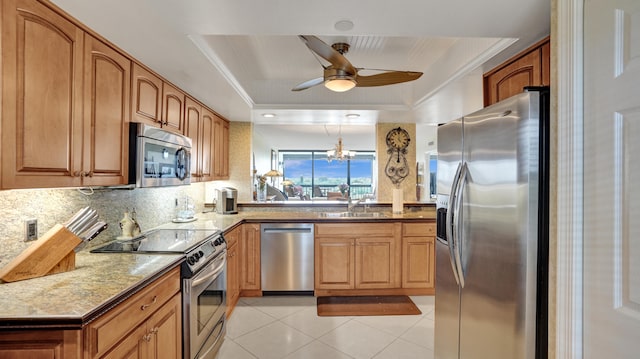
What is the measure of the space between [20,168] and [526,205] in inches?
83.4

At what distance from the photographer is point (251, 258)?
334 cm

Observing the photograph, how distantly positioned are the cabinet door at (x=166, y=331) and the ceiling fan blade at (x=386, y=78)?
2070 millimetres

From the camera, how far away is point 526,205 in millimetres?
1332

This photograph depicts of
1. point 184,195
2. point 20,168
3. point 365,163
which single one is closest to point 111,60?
point 20,168

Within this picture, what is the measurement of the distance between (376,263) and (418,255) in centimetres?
49

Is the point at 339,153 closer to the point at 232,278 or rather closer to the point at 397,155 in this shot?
the point at 397,155

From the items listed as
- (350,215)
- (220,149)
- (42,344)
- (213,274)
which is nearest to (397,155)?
(350,215)

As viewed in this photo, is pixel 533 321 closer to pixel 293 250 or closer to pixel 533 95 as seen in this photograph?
pixel 533 95

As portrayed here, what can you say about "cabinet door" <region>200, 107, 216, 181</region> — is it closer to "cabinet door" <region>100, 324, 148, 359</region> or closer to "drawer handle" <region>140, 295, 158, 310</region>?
"drawer handle" <region>140, 295, 158, 310</region>

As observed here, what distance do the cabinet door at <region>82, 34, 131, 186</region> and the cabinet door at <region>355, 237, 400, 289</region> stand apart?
239cm

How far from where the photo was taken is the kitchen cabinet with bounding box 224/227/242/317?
2.84 m

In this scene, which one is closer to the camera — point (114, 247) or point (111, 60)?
point (111, 60)

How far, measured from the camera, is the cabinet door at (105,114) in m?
1.58

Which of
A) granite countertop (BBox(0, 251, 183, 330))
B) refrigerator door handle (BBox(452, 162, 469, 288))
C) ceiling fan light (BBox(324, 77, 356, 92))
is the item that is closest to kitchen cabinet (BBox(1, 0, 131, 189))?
granite countertop (BBox(0, 251, 183, 330))
